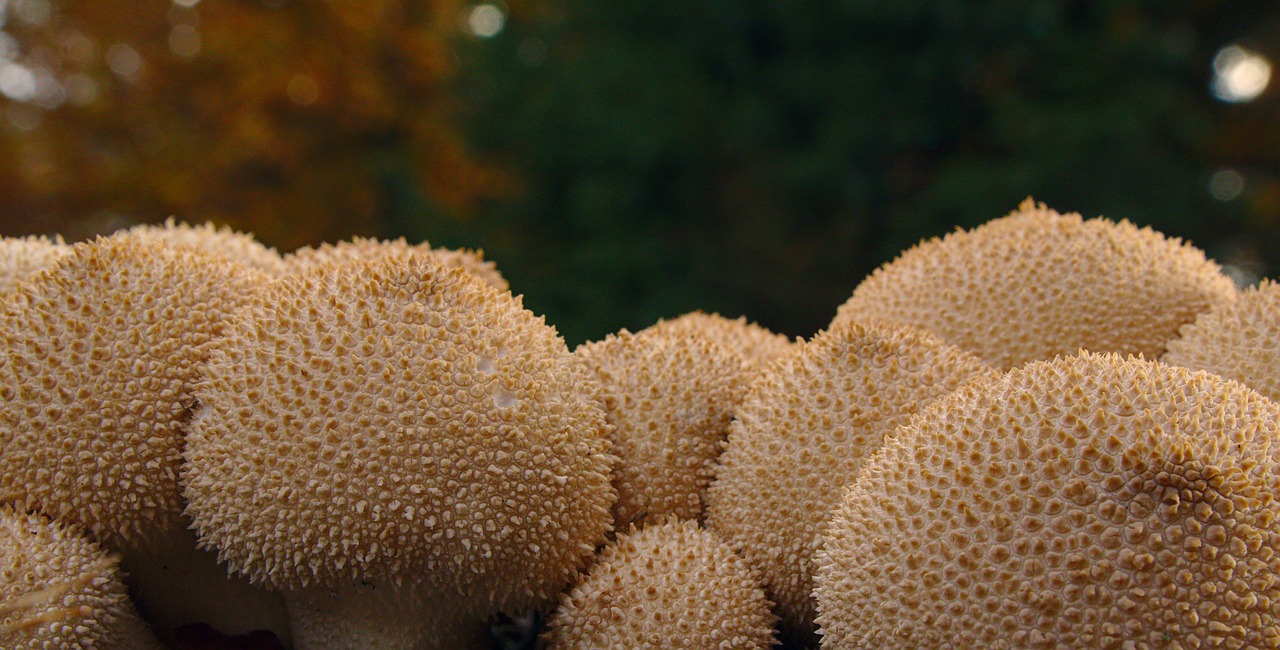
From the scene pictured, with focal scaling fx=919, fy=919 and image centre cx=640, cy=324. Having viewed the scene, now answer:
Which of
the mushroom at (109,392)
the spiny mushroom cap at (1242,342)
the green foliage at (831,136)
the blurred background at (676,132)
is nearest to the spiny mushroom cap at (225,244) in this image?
the mushroom at (109,392)

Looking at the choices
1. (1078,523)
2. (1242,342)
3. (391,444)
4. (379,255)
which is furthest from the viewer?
(379,255)

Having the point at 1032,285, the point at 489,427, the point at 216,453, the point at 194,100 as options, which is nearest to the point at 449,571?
the point at 489,427

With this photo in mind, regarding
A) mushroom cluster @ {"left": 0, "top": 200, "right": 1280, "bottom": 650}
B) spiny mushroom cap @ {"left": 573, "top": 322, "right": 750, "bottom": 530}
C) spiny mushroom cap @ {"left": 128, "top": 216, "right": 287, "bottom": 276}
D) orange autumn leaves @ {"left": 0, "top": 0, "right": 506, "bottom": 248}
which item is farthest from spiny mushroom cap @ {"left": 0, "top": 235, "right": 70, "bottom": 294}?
orange autumn leaves @ {"left": 0, "top": 0, "right": 506, "bottom": 248}

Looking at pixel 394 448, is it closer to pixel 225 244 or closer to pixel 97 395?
pixel 97 395

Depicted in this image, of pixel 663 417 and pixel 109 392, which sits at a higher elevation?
pixel 663 417

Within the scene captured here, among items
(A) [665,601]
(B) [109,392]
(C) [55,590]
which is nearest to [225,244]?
(B) [109,392]

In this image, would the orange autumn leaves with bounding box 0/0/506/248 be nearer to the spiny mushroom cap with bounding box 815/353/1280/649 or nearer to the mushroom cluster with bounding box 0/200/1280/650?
the mushroom cluster with bounding box 0/200/1280/650

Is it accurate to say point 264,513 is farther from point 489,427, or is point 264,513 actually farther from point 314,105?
point 314,105
